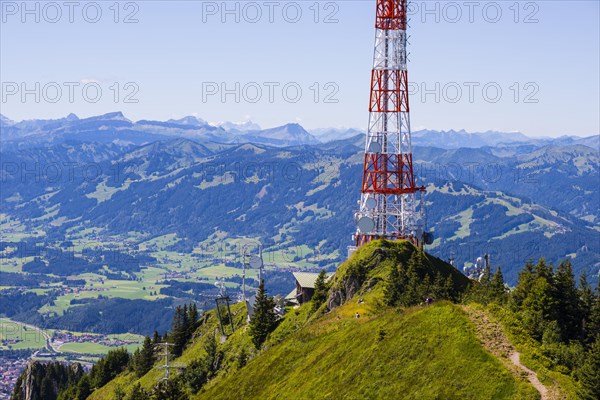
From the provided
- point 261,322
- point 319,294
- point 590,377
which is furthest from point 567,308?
point 261,322

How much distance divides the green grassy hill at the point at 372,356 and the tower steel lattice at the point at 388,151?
1842 centimetres

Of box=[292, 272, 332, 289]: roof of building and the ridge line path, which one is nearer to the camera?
the ridge line path

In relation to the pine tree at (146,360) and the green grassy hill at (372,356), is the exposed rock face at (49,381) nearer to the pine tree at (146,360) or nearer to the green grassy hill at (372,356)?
the pine tree at (146,360)

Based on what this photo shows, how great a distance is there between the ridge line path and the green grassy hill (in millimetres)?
572

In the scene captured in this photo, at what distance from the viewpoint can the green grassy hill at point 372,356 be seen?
5181 cm

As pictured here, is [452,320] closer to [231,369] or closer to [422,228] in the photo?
[231,369]

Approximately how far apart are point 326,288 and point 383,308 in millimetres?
19371

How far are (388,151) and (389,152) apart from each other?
0.42 meters

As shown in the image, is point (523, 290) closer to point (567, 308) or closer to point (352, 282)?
point (567, 308)

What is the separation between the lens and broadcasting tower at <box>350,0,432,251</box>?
114 m

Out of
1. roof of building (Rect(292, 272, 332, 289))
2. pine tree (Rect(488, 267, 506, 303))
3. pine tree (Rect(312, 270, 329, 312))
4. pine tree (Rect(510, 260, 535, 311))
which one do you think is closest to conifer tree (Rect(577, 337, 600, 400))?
pine tree (Rect(510, 260, 535, 311))

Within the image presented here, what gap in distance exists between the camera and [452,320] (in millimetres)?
58875

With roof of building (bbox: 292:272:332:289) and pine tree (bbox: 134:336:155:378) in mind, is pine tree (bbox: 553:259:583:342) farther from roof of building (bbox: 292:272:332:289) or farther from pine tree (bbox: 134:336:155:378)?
pine tree (bbox: 134:336:155:378)

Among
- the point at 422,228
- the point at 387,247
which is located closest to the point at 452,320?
the point at 387,247
